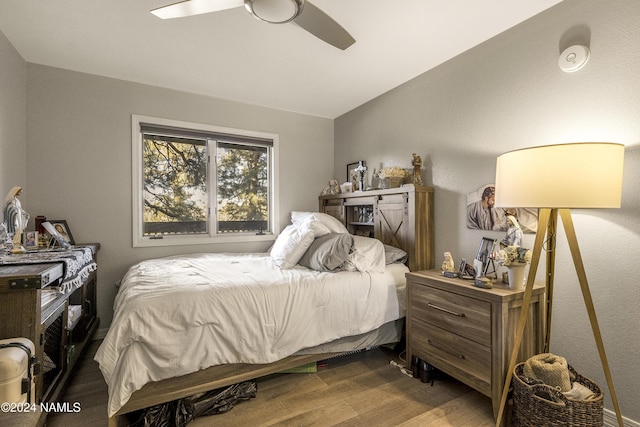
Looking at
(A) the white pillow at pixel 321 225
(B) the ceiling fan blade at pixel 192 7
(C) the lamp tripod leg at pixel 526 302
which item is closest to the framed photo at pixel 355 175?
(A) the white pillow at pixel 321 225

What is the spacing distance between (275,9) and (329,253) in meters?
1.65

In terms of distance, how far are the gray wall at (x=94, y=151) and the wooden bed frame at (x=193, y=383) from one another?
164 cm

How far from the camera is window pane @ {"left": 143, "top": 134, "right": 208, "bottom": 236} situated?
3123 mm

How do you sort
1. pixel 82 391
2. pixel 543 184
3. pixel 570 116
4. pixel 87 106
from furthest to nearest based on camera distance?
pixel 87 106, pixel 82 391, pixel 570 116, pixel 543 184

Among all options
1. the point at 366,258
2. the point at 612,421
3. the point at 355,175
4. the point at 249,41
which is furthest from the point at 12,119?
the point at 612,421

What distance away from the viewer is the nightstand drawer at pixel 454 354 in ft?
5.70

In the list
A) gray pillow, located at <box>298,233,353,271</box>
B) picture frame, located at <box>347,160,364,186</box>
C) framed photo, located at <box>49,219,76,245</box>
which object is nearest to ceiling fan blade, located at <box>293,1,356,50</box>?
gray pillow, located at <box>298,233,353,271</box>

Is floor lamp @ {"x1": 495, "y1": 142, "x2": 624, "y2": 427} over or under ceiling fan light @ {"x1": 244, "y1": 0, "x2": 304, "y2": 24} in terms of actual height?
under

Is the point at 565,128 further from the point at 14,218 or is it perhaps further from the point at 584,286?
the point at 14,218

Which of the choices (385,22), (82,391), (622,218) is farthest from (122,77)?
(622,218)

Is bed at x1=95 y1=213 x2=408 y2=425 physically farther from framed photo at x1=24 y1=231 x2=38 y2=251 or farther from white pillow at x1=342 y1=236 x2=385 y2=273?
framed photo at x1=24 y1=231 x2=38 y2=251

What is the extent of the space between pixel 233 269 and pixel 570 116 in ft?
8.32

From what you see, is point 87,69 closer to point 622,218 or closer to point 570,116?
point 570,116

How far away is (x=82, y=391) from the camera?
6.48 ft
